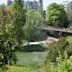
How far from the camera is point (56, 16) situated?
38.4m

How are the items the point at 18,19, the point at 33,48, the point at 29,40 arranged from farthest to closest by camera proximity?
the point at 29,40 → the point at 18,19 → the point at 33,48

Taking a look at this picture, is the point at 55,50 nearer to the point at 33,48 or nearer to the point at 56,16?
the point at 33,48

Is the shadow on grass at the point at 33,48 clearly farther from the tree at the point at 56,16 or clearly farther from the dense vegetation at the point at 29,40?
the tree at the point at 56,16

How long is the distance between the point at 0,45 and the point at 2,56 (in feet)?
2.02

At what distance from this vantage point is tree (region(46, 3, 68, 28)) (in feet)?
125

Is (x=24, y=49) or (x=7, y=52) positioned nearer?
(x=7, y=52)

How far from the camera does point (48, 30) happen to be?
113ft

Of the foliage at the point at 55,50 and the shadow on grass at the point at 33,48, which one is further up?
the foliage at the point at 55,50

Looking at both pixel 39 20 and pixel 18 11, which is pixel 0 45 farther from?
pixel 39 20

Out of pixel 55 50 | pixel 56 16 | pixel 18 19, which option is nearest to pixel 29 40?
pixel 18 19

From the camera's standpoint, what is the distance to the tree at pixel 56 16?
38.0 metres

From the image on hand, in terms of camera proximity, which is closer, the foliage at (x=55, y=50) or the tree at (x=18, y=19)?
the foliage at (x=55, y=50)

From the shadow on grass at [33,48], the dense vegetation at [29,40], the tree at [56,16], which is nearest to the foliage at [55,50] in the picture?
the dense vegetation at [29,40]

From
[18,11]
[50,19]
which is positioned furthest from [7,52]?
[50,19]
